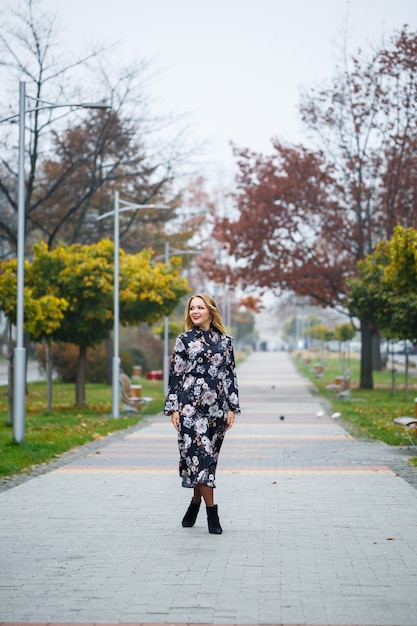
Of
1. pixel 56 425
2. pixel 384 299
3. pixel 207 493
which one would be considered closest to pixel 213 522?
pixel 207 493

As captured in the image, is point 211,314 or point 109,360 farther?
point 109,360

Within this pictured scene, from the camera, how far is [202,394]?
9.43 metres

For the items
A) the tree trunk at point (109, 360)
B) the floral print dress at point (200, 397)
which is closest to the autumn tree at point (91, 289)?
the tree trunk at point (109, 360)

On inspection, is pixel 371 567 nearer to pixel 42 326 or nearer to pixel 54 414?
pixel 42 326

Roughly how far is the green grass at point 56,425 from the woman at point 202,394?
511 cm

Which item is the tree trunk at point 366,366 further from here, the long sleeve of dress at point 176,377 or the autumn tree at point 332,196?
the long sleeve of dress at point 176,377

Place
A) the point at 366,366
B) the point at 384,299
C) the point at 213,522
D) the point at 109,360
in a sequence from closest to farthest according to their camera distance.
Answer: the point at 213,522
the point at 384,299
the point at 366,366
the point at 109,360

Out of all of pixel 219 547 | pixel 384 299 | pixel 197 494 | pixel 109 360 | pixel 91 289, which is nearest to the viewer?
pixel 219 547

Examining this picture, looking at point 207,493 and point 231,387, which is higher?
point 231,387

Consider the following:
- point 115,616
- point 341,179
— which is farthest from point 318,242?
point 115,616

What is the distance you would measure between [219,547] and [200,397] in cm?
121

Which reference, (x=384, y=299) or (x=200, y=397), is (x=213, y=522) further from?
Answer: (x=384, y=299)

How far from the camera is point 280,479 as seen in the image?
45.3ft

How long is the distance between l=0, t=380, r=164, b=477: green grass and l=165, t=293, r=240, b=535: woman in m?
5.11
